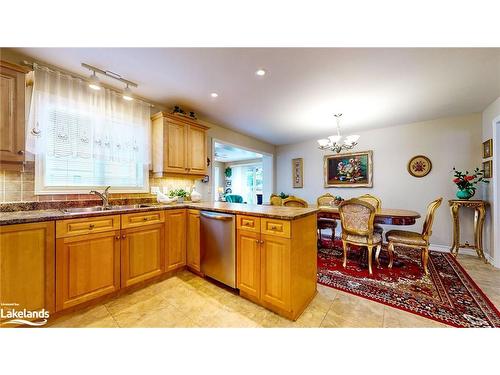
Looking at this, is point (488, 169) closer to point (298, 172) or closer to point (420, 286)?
point (420, 286)

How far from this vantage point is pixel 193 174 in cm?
296

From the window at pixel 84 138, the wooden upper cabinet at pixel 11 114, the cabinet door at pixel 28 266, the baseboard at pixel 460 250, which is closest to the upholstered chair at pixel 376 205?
the baseboard at pixel 460 250

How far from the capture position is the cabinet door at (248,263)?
167 cm

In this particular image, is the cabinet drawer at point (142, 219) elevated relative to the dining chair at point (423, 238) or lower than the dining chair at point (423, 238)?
elevated

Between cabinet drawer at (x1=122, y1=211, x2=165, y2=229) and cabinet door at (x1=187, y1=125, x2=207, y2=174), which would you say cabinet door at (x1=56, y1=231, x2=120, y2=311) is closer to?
cabinet drawer at (x1=122, y1=211, x2=165, y2=229)

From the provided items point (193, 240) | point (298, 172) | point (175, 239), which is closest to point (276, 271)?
point (193, 240)

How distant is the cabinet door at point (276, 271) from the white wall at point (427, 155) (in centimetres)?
349

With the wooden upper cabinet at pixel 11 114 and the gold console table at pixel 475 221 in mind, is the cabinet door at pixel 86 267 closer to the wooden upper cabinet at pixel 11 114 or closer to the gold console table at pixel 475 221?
the wooden upper cabinet at pixel 11 114

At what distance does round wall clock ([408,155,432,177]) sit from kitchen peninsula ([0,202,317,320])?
3.19m

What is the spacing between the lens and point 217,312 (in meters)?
1.61
